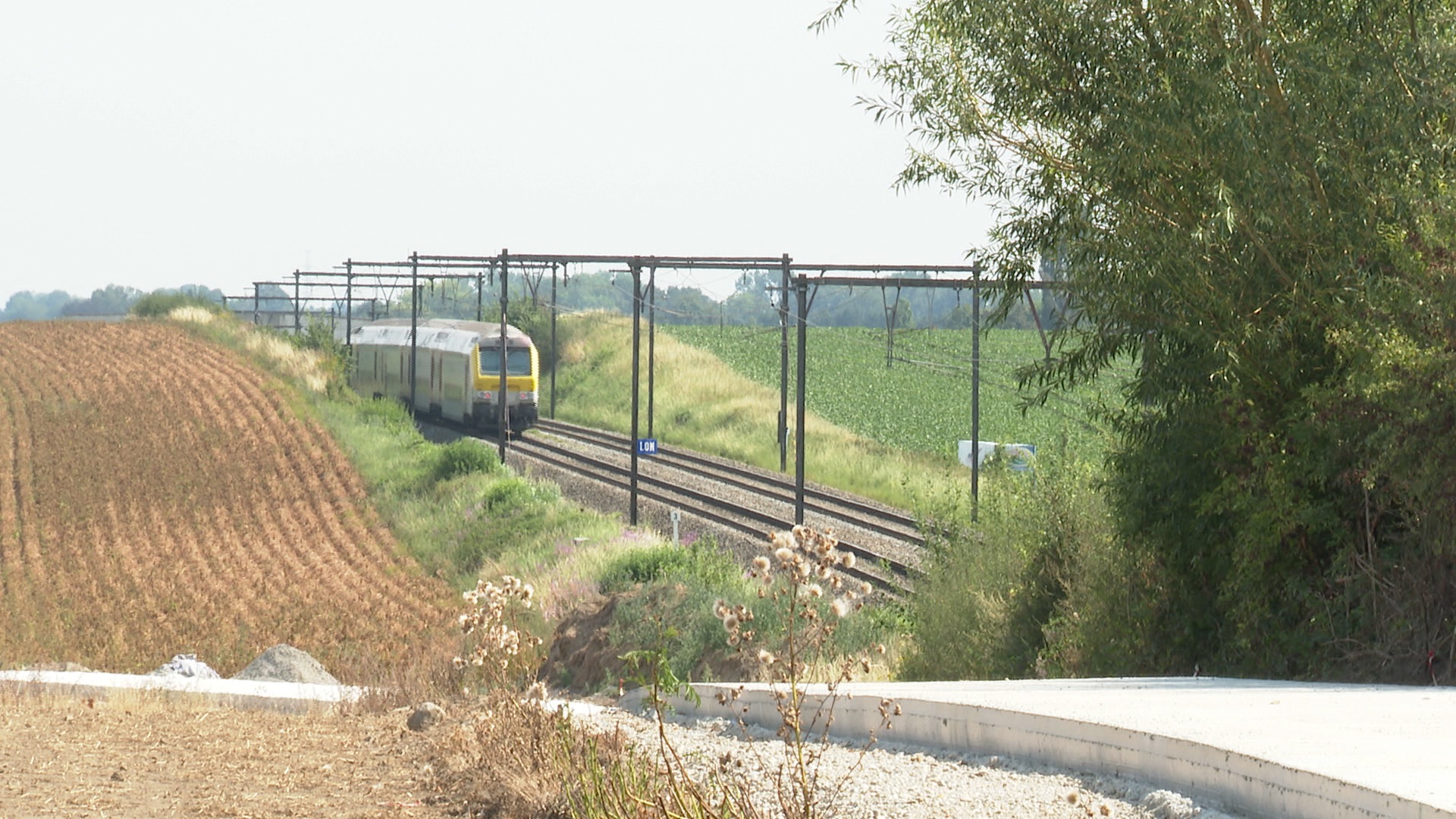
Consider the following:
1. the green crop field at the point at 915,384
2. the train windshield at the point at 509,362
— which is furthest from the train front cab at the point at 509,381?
the green crop field at the point at 915,384

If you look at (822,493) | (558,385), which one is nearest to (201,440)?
(822,493)

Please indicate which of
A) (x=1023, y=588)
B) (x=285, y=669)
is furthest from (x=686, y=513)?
(x=1023, y=588)

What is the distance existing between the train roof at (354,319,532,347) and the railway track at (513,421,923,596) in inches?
113

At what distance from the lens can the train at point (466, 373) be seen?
4312 cm

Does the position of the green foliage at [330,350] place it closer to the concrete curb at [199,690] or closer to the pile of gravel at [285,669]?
the pile of gravel at [285,669]

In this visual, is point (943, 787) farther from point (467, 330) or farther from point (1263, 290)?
point (467, 330)

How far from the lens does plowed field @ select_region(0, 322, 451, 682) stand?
813 inches

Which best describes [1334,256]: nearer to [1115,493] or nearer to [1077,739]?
[1115,493]

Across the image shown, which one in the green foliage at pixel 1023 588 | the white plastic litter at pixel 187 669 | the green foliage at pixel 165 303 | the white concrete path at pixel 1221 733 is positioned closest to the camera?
the white concrete path at pixel 1221 733

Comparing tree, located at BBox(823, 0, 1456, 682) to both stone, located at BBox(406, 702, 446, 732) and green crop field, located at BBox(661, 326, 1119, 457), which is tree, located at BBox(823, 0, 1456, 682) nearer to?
stone, located at BBox(406, 702, 446, 732)

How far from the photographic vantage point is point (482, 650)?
26.2ft

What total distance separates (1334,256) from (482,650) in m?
6.33

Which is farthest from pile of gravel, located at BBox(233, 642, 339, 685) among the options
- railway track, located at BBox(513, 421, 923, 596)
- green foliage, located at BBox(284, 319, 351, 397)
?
green foliage, located at BBox(284, 319, 351, 397)

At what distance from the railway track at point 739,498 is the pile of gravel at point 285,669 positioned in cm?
637
